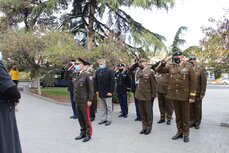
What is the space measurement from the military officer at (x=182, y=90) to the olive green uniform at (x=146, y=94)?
672mm

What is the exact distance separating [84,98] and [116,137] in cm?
122

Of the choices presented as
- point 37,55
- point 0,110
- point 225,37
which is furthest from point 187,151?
point 37,55

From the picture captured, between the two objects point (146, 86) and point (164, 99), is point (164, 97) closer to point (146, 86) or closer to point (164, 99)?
point (164, 99)

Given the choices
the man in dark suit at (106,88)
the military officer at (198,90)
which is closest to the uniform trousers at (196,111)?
the military officer at (198,90)

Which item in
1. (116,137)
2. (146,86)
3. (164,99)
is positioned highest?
(146,86)

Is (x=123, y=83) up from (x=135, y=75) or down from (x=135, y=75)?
down

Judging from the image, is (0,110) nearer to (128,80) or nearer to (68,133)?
(68,133)

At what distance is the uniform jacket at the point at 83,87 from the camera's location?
7.12 m

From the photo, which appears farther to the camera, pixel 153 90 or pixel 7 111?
pixel 153 90

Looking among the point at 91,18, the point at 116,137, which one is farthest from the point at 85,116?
the point at 91,18

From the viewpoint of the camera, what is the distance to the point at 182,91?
273 inches

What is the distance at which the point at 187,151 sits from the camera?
242 inches

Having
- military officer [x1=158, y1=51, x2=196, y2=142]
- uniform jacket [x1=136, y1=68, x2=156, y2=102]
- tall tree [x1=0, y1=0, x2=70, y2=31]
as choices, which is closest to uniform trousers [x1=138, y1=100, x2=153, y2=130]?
uniform jacket [x1=136, y1=68, x2=156, y2=102]

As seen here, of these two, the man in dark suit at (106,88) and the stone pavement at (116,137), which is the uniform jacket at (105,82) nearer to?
the man in dark suit at (106,88)
